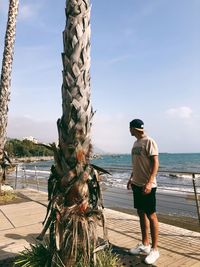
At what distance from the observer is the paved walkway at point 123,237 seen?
397cm

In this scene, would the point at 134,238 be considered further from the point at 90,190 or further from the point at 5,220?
the point at 5,220

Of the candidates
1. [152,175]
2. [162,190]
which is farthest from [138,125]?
[162,190]

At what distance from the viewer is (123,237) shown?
16.4 ft

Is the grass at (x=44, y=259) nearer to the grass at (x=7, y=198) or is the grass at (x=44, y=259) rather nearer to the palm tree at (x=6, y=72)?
the grass at (x=7, y=198)

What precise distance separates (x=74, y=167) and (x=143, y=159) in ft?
4.39

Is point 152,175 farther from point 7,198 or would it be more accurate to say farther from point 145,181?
point 7,198

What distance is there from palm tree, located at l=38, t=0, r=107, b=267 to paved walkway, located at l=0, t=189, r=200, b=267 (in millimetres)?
897

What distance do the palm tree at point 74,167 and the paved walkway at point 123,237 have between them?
2.94ft

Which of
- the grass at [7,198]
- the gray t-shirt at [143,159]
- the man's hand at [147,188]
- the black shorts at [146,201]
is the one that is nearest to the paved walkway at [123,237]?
the black shorts at [146,201]

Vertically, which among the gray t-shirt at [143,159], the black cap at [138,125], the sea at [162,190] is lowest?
the sea at [162,190]

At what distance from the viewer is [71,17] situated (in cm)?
346

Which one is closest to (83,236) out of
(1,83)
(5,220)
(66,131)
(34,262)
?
(34,262)

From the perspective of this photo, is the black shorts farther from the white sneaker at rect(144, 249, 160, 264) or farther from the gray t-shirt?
the white sneaker at rect(144, 249, 160, 264)

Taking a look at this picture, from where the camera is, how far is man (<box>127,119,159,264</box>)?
404 cm
